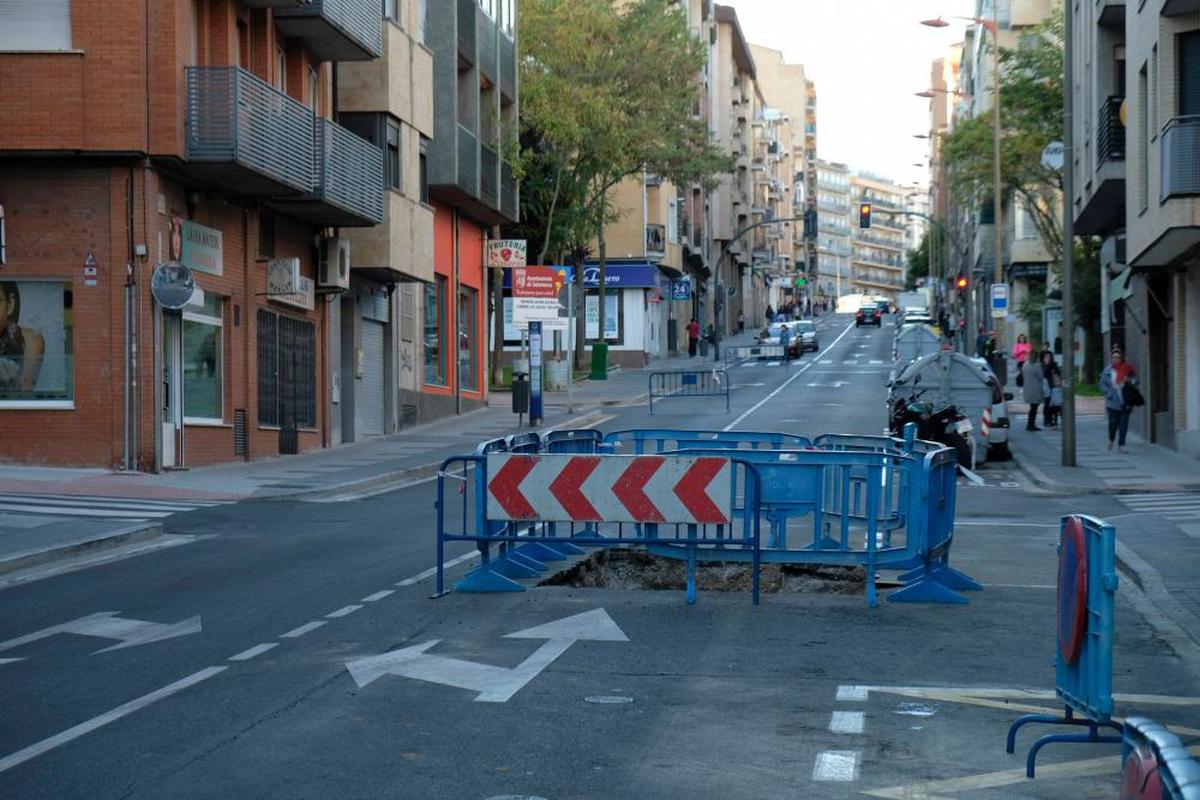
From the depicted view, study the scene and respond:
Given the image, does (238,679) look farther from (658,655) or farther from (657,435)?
(657,435)

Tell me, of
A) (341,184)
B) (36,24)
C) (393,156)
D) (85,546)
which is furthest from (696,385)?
(85,546)

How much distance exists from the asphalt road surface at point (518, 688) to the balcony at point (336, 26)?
16.4 m

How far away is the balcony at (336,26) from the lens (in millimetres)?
30000

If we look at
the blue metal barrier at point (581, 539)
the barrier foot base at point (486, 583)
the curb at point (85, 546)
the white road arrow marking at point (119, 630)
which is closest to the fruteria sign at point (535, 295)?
the curb at point (85, 546)

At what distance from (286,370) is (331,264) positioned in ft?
8.64

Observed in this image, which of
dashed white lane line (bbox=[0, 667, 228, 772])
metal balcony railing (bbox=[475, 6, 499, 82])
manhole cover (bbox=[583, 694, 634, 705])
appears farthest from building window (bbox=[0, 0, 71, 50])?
metal balcony railing (bbox=[475, 6, 499, 82])

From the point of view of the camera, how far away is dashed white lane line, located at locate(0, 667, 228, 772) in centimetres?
756

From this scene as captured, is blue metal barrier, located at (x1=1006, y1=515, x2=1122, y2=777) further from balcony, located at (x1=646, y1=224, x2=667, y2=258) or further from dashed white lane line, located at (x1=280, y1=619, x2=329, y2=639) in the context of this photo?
balcony, located at (x1=646, y1=224, x2=667, y2=258)

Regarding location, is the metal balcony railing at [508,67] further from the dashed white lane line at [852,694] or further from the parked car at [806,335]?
the dashed white lane line at [852,694]

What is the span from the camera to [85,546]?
16.6 meters

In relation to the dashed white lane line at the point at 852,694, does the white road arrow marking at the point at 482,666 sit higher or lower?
higher

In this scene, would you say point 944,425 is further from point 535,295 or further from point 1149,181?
point 535,295

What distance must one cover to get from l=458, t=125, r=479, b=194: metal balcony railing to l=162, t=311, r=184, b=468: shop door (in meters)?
15.4

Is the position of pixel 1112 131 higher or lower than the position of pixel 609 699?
higher
